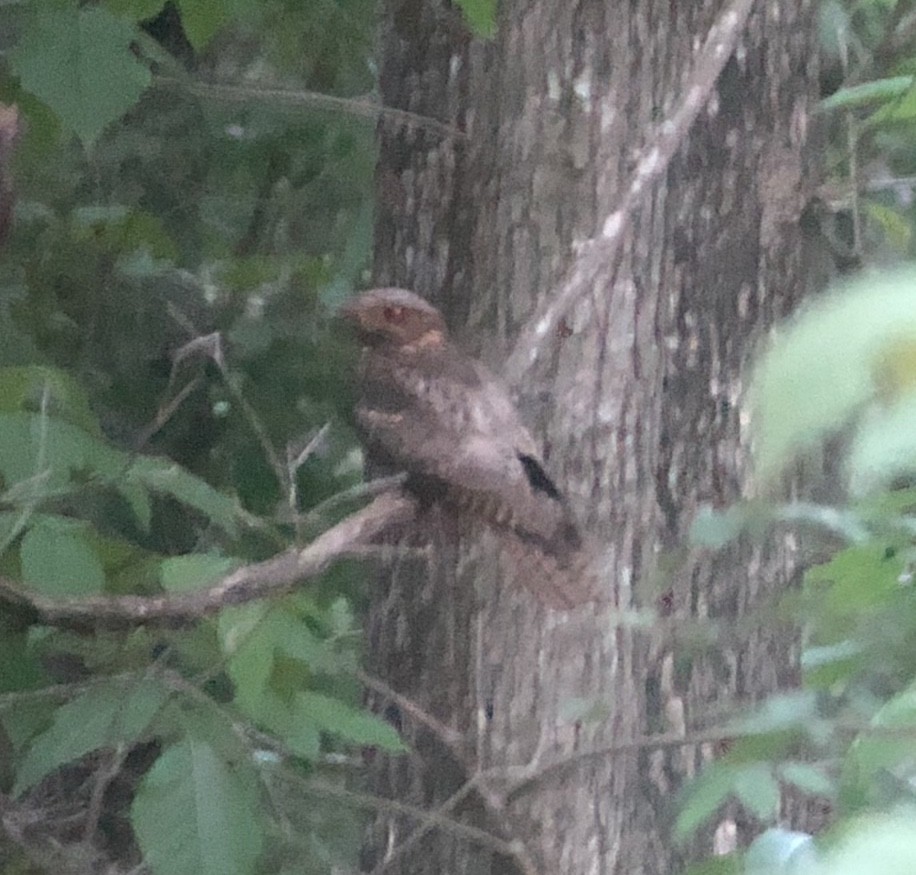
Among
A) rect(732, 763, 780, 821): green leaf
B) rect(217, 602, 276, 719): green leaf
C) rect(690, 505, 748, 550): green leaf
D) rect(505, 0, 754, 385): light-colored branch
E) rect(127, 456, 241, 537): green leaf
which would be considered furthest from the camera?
rect(505, 0, 754, 385): light-colored branch

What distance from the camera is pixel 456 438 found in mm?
1872

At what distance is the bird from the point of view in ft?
5.73

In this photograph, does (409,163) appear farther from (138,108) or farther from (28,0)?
(138,108)

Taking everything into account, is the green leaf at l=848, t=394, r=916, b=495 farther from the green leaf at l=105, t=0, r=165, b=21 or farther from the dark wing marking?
the green leaf at l=105, t=0, r=165, b=21

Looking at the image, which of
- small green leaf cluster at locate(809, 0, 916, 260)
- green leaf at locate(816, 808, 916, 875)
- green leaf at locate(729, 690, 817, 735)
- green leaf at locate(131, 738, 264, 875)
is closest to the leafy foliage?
green leaf at locate(131, 738, 264, 875)

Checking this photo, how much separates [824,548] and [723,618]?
1.04 feet

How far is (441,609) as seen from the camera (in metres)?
1.93

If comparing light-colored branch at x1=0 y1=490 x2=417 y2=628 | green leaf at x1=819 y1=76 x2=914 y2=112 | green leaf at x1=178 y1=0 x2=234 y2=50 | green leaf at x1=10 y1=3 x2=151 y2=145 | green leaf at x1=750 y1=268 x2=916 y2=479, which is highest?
green leaf at x1=178 y1=0 x2=234 y2=50

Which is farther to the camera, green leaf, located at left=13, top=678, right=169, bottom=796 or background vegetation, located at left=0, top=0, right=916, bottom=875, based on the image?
green leaf, located at left=13, top=678, right=169, bottom=796

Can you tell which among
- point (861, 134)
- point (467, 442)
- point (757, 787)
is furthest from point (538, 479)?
point (861, 134)

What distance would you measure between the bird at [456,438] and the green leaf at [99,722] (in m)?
0.54

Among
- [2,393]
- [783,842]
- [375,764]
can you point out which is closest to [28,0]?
[2,393]

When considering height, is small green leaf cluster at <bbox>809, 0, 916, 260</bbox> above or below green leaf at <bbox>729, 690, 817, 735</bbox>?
above

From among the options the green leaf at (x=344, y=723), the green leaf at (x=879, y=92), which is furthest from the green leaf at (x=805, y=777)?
the green leaf at (x=879, y=92)
